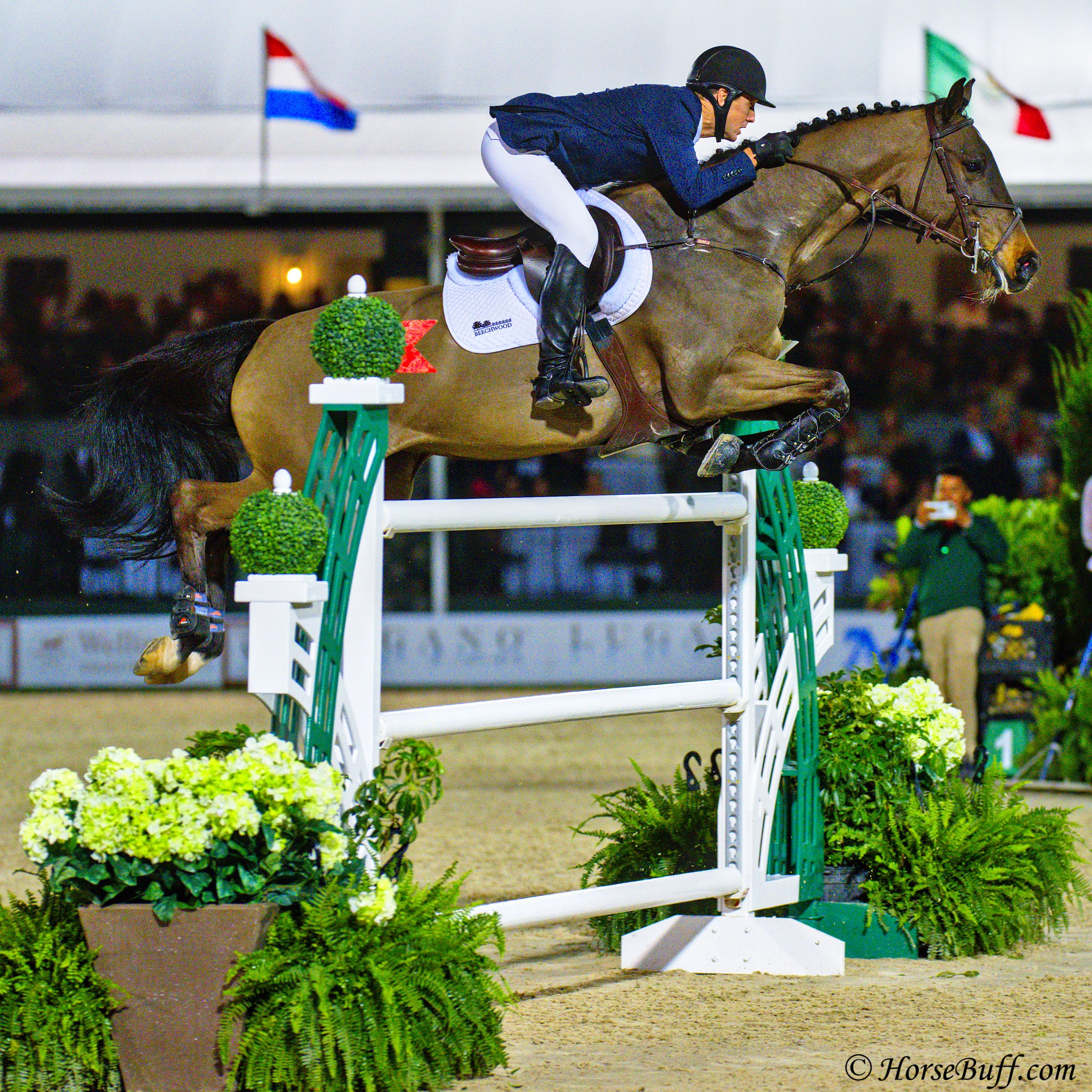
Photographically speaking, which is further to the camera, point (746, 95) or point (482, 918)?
point (746, 95)

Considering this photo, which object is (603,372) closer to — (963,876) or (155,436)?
(155,436)

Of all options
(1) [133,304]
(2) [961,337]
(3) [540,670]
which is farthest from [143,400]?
(2) [961,337]

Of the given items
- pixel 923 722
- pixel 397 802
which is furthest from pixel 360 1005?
pixel 923 722

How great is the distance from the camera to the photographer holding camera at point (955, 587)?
7.92m

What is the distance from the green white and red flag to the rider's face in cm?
310

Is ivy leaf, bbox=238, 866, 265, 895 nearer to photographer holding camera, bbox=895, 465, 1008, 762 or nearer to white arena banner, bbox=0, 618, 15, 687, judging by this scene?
photographer holding camera, bbox=895, 465, 1008, 762

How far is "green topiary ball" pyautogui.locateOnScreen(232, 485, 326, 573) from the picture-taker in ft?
9.83

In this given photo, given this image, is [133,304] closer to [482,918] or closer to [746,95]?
[746,95]

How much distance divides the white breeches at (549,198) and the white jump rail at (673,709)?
681 millimetres

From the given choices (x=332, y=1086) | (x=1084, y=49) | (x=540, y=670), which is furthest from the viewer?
(x=1084, y=49)

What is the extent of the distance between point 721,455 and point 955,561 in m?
4.25

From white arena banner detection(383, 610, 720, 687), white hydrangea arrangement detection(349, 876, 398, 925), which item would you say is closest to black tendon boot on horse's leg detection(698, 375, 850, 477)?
white hydrangea arrangement detection(349, 876, 398, 925)

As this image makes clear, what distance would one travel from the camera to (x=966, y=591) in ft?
26.0

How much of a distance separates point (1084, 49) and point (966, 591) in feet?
25.1
